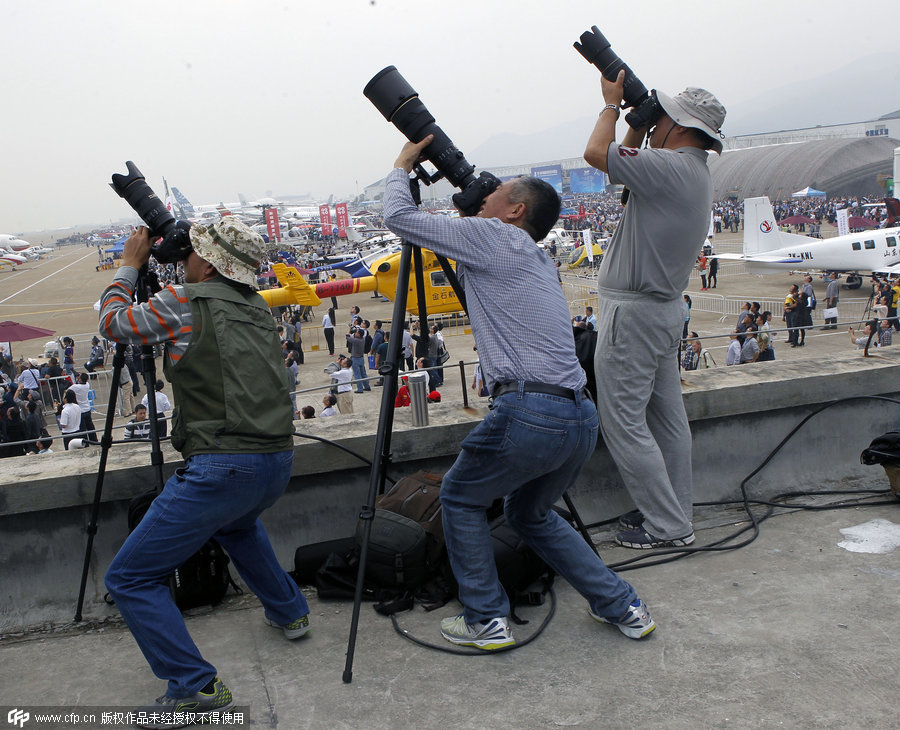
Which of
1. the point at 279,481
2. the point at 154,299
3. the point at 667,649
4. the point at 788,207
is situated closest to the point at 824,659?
the point at 667,649

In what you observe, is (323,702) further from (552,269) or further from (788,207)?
(788,207)

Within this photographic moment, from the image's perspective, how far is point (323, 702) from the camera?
2668 mm

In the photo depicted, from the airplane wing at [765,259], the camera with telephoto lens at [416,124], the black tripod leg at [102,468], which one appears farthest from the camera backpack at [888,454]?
the airplane wing at [765,259]

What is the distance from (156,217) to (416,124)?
1.13 m

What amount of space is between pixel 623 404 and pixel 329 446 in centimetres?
145

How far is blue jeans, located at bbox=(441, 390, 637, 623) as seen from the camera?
269 centimetres

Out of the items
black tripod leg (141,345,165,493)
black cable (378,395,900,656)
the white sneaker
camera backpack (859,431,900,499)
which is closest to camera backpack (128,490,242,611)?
black tripod leg (141,345,165,493)

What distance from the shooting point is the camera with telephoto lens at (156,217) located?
298 cm

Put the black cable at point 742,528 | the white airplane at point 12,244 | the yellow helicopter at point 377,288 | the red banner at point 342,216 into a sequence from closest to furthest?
the black cable at point 742,528 → the yellow helicopter at point 377,288 → the red banner at point 342,216 → the white airplane at point 12,244

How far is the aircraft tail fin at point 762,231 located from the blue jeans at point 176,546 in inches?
1361

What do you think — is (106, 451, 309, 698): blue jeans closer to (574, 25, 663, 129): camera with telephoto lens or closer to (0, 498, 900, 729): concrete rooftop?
(0, 498, 900, 729): concrete rooftop

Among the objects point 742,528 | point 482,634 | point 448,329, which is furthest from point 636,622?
point 448,329

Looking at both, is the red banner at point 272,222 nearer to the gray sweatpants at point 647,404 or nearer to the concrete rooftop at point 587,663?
the gray sweatpants at point 647,404

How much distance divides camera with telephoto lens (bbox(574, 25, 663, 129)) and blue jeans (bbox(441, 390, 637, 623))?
151 cm
